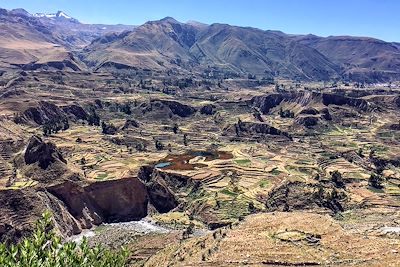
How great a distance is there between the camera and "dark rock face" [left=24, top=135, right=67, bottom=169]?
11256 cm

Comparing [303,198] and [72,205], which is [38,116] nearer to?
[72,205]

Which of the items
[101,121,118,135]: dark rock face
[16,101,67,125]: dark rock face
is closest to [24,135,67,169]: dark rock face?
[101,121,118,135]: dark rock face

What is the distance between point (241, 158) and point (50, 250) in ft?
439

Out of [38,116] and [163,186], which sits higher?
[38,116]

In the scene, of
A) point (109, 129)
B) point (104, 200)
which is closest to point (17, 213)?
point (104, 200)

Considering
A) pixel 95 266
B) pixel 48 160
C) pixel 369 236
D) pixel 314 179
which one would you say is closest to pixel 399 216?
pixel 369 236

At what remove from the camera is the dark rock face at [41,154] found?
112562 mm

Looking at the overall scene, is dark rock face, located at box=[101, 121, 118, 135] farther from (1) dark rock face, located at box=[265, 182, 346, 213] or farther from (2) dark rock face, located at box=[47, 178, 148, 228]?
(1) dark rock face, located at box=[265, 182, 346, 213]

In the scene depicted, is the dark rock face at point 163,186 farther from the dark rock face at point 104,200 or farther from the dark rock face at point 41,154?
the dark rock face at point 41,154

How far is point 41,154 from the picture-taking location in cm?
11406

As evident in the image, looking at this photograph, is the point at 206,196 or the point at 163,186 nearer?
the point at 206,196

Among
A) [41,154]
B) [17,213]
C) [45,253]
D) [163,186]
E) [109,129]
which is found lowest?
[163,186]

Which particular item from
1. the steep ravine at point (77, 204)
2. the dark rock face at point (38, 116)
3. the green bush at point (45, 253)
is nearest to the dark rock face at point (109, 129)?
the dark rock face at point (38, 116)

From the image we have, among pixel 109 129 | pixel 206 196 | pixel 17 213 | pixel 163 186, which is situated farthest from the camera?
pixel 109 129
